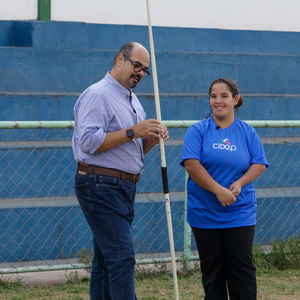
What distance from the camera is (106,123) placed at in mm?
3549

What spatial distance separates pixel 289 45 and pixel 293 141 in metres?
2.18

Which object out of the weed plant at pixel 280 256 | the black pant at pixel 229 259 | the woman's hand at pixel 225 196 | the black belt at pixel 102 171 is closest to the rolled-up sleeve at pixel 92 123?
the black belt at pixel 102 171

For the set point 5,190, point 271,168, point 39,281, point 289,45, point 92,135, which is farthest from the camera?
point 289,45

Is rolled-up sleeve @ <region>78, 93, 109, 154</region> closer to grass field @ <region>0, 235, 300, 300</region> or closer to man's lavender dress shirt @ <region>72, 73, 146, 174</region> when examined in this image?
man's lavender dress shirt @ <region>72, 73, 146, 174</region>

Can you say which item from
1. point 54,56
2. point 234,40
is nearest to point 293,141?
point 234,40

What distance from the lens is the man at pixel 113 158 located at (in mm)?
3494

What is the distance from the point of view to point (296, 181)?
6.98 meters

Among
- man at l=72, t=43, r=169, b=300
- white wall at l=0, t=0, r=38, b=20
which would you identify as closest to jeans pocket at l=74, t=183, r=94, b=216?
man at l=72, t=43, r=169, b=300

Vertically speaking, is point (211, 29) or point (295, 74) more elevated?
point (211, 29)

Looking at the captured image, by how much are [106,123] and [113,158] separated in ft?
0.67

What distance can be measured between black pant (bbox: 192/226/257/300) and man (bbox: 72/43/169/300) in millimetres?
614

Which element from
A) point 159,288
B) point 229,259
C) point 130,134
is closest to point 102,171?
point 130,134

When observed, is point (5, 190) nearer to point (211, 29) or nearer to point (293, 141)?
point (293, 141)

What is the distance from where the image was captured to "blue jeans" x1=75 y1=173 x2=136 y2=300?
3.52m
